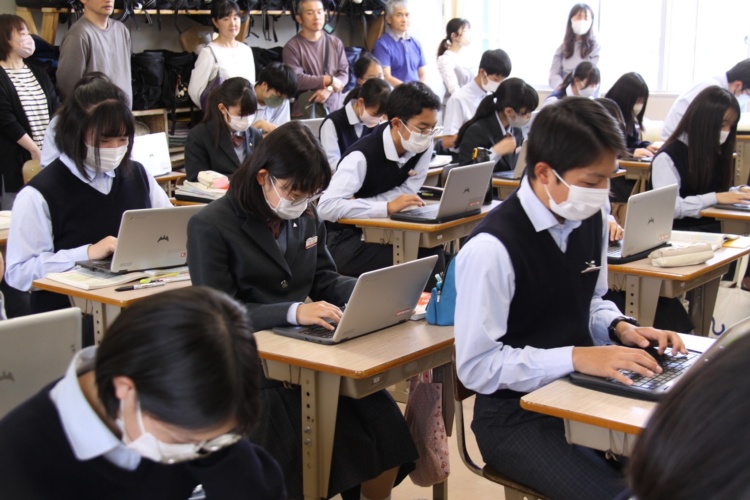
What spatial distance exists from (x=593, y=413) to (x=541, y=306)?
36 centimetres

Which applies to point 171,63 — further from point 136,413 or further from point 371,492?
point 136,413

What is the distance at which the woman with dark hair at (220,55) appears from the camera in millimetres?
6242

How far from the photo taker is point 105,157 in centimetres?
309

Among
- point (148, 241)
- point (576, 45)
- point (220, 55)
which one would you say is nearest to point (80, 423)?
point (148, 241)

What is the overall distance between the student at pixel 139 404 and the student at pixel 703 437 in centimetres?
63

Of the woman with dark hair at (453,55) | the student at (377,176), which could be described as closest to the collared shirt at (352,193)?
the student at (377,176)

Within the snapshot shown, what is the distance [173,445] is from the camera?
1257mm

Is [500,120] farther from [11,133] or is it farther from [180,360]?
[180,360]

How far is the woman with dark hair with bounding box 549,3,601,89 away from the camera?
→ 26.0 ft

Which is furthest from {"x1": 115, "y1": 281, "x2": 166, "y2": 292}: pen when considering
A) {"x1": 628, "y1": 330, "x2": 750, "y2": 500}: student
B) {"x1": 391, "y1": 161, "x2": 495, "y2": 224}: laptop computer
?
{"x1": 628, "y1": 330, "x2": 750, "y2": 500}: student

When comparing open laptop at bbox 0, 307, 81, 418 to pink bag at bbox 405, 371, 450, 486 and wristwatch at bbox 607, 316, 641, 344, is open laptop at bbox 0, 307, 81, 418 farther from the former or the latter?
wristwatch at bbox 607, 316, 641, 344

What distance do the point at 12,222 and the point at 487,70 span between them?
4385mm

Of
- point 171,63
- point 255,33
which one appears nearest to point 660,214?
point 171,63

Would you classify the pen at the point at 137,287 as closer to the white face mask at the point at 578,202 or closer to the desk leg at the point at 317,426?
the desk leg at the point at 317,426
